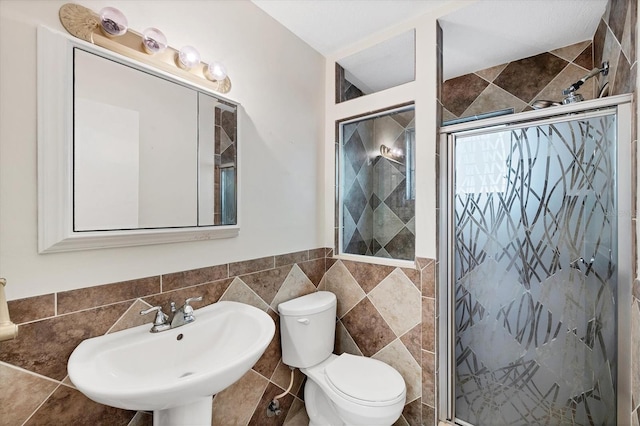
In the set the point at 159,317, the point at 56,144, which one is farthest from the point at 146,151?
the point at 159,317

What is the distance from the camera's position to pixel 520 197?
5.02ft

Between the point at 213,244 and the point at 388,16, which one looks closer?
the point at 213,244

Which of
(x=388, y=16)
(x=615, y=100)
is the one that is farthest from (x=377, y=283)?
(x=388, y=16)

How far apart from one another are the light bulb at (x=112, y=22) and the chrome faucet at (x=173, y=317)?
3.41 feet

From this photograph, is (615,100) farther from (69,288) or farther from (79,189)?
(69,288)

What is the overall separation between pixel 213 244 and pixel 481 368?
1.67 metres

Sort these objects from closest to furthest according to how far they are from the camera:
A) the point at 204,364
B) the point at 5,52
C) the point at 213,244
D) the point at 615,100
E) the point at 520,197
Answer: the point at 5,52 < the point at 204,364 < the point at 615,100 < the point at 213,244 < the point at 520,197

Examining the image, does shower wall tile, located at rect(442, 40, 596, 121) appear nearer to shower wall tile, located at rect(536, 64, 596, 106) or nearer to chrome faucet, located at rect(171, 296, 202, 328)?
shower wall tile, located at rect(536, 64, 596, 106)

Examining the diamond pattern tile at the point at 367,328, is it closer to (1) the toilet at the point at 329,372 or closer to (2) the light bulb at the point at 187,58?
(1) the toilet at the point at 329,372

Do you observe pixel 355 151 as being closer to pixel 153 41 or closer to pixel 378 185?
pixel 378 185

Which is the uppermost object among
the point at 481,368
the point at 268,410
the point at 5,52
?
the point at 5,52

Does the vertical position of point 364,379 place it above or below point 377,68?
below

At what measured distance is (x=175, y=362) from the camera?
44.3 inches

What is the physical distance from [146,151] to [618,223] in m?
2.10
